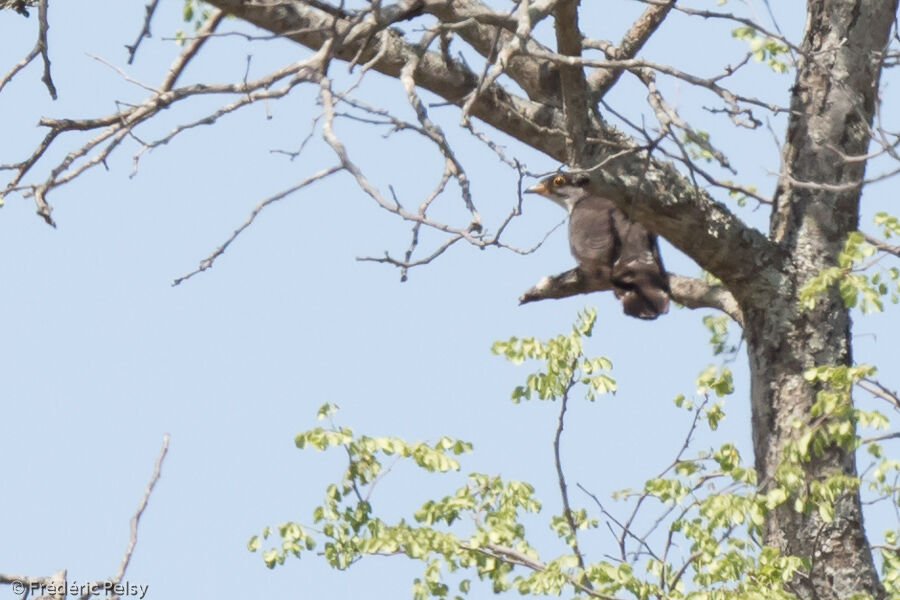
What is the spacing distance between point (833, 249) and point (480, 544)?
2013mm

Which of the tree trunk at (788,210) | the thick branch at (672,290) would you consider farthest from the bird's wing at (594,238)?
the tree trunk at (788,210)

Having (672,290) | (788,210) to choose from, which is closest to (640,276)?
(672,290)

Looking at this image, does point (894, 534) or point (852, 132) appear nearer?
point (852, 132)

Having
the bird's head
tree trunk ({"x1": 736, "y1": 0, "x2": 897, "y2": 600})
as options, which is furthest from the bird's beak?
tree trunk ({"x1": 736, "y1": 0, "x2": 897, "y2": 600})

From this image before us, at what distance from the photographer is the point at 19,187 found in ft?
15.5

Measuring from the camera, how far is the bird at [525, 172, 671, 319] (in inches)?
298

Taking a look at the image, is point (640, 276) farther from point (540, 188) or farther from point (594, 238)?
point (540, 188)

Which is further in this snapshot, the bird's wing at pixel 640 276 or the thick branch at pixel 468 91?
the bird's wing at pixel 640 276

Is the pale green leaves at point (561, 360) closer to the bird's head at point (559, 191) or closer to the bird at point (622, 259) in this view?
the bird at point (622, 259)

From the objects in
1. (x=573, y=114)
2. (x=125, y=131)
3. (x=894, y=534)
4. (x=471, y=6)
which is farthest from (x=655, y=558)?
(x=125, y=131)

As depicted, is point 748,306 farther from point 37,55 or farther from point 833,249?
point 37,55

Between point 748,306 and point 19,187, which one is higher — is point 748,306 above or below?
above

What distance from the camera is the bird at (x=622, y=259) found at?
24.8 ft

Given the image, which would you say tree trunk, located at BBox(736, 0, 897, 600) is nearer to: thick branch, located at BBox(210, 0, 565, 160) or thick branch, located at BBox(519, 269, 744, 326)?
thick branch, located at BBox(519, 269, 744, 326)
